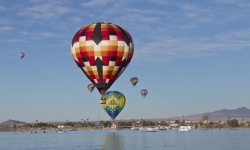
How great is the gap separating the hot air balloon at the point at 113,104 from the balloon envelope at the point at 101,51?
45.3 meters

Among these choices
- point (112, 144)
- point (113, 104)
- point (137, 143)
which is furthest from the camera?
point (113, 104)

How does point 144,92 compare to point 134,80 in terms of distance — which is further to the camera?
point 144,92

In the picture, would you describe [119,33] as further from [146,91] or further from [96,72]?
[146,91]

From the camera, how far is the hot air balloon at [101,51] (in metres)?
41.7

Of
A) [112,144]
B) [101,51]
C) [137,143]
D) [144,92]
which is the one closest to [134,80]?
[137,143]

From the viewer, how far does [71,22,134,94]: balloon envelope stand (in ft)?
137

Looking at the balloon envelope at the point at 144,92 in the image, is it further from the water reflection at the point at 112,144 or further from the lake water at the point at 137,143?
the water reflection at the point at 112,144

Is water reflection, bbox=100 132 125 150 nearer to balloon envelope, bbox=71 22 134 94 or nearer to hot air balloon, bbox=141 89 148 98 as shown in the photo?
hot air balloon, bbox=141 89 148 98

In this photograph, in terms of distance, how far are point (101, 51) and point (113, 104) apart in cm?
4727

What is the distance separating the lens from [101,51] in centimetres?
4172

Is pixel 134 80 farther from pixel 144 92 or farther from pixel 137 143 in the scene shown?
pixel 144 92

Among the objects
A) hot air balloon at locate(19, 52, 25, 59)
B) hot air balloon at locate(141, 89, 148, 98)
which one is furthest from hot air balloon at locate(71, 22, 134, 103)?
hot air balloon at locate(141, 89, 148, 98)

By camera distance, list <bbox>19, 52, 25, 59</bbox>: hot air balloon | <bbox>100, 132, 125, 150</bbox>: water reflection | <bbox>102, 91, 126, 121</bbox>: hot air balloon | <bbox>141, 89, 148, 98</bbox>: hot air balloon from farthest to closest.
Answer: <bbox>141, 89, 148, 98</bbox>: hot air balloon < <bbox>19, 52, 25, 59</bbox>: hot air balloon < <bbox>102, 91, 126, 121</bbox>: hot air balloon < <bbox>100, 132, 125, 150</bbox>: water reflection

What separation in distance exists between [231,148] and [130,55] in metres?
32.3
